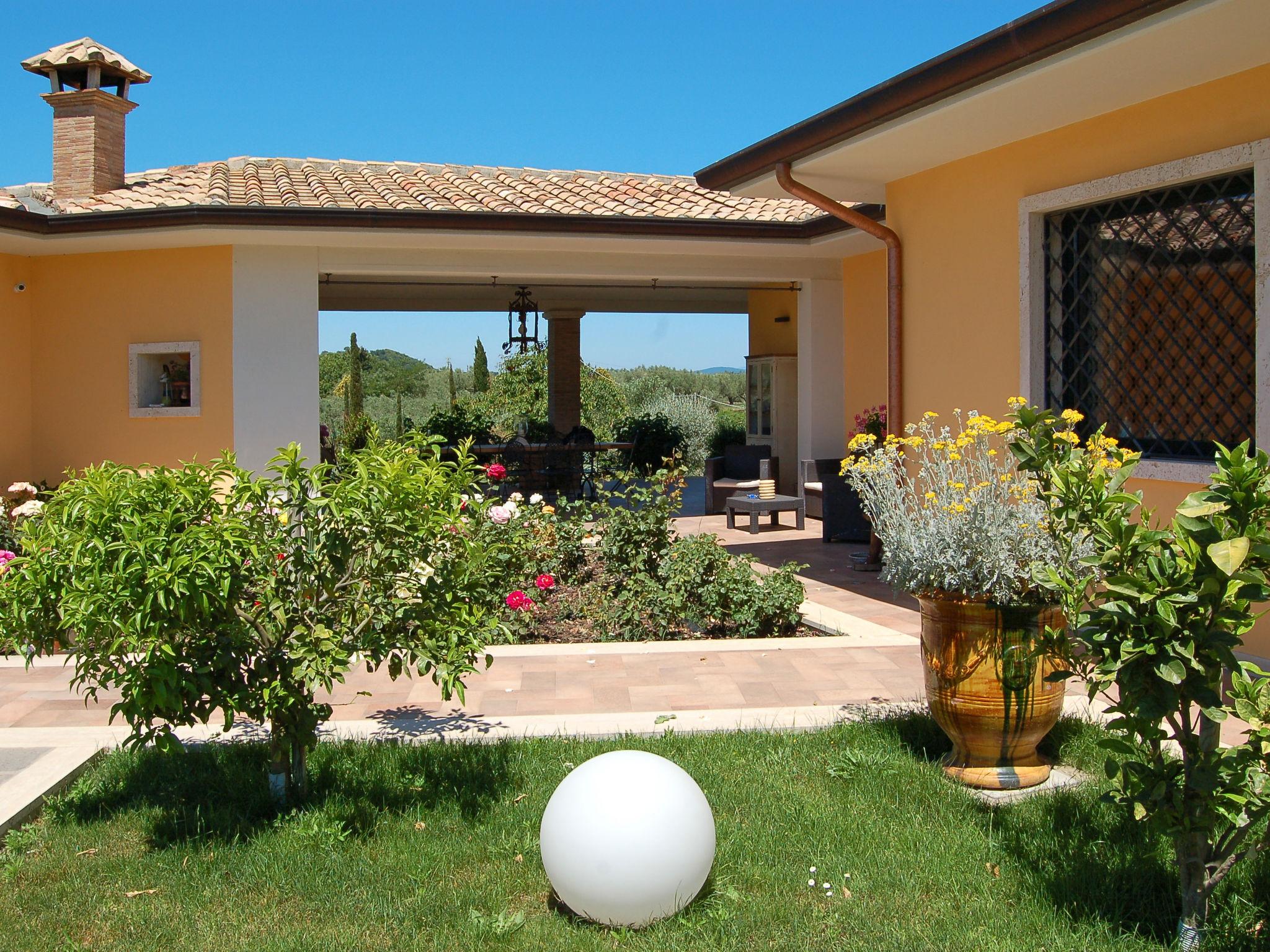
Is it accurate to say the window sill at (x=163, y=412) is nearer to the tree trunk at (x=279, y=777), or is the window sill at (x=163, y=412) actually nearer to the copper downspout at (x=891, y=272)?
the copper downspout at (x=891, y=272)

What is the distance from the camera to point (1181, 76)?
5.48 meters

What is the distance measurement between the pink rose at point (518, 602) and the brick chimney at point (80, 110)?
8179mm

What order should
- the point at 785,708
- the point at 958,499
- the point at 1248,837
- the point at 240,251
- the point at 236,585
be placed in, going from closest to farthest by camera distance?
the point at 1248,837
the point at 236,585
the point at 958,499
the point at 785,708
the point at 240,251

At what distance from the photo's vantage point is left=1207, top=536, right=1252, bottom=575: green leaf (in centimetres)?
238

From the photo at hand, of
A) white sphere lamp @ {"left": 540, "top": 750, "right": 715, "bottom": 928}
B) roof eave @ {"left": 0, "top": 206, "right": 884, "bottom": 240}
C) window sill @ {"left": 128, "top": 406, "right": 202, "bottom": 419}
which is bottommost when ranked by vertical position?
white sphere lamp @ {"left": 540, "top": 750, "right": 715, "bottom": 928}

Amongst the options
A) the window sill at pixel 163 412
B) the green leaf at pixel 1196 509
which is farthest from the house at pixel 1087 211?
the window sill at pixel 163 412

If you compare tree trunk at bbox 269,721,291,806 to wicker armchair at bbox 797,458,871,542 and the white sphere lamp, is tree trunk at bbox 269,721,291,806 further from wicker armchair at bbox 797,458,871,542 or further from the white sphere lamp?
wicker armchair at bbox 797,458,871,542

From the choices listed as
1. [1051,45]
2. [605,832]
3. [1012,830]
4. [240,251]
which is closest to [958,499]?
[1012,830]

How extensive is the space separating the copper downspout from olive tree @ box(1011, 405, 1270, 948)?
5.19 metres

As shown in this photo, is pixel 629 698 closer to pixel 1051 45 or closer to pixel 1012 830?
pixel 1012 830

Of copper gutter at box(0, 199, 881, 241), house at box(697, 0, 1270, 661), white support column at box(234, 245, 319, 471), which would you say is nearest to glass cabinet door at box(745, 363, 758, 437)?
copper gutter at box(0, 199, 881, 241)

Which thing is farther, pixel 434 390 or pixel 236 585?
pixel 434 390

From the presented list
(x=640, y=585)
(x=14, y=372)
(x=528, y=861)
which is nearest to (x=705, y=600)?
(x=640, y=585)

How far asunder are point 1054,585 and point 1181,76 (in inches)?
153
